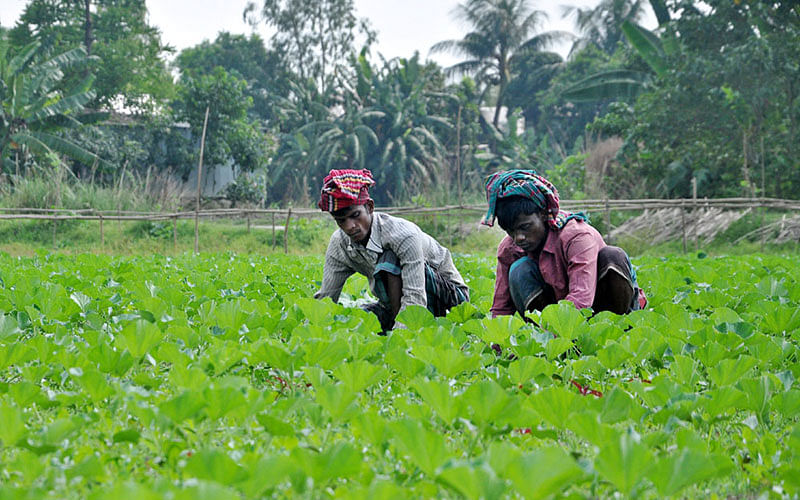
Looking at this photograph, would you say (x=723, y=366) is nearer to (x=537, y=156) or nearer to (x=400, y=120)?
(x=537, y=156)

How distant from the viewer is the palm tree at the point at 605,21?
26859 millimetres

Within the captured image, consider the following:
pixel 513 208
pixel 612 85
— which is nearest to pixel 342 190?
pixel 513 208

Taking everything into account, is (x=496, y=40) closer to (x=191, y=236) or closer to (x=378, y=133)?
(x=378, y=133)

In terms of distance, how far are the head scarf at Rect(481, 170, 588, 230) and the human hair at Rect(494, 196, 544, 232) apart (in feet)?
0.06

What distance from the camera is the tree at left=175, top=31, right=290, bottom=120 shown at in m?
31.1

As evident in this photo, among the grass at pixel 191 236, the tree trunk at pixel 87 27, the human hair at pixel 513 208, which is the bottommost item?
the grass at pixel 191 236

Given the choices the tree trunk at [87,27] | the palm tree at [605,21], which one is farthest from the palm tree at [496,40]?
the tree trunk at [87,27]

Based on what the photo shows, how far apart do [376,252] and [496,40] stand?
27.5m

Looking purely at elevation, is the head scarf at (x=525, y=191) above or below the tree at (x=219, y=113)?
below

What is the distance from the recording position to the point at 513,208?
3.00m

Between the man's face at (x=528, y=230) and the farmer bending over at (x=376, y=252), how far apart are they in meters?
0.50

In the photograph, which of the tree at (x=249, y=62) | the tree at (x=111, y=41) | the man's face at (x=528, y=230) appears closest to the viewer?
the man's face at (x=528, y=230)

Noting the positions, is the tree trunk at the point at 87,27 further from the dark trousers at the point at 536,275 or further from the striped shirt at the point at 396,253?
the dark trousers at the point at 536,275

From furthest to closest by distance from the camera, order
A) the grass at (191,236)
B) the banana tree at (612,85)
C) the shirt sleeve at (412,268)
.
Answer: the banana tree at (612,85), the grass at (191,236), the shirt sleeve at (412,268)
